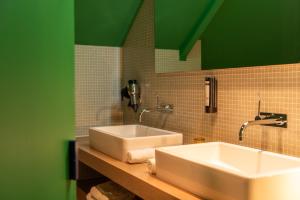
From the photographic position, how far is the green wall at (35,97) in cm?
72

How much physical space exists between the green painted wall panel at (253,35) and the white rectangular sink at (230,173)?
481 millimetres

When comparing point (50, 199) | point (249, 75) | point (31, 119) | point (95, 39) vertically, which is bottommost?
point (50, 199)

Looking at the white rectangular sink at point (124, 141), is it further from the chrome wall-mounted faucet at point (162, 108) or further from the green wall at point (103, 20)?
the green wall at point (103, 20)

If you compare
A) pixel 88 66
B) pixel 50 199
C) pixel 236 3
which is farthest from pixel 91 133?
pixel 50 199

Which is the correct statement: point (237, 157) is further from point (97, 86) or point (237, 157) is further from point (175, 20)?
point (97, 86)

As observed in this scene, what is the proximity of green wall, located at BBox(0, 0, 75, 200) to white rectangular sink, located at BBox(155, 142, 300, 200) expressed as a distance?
54 centimetres

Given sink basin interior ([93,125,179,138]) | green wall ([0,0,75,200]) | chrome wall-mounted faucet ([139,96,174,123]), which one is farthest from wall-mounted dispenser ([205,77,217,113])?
green wall ([0,0,75,200])

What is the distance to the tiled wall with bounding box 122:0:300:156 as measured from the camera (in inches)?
56.3

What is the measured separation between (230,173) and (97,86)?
2013 millimetres

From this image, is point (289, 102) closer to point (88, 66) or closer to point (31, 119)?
point (31, 119)

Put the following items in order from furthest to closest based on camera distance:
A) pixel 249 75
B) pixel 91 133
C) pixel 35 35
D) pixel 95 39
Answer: pixel 95 39
pixel 91 133
pixel 249 75
pixel 35 35

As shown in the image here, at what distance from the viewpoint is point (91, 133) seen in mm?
2195

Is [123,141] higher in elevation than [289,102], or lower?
lower

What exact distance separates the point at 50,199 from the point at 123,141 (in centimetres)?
99
